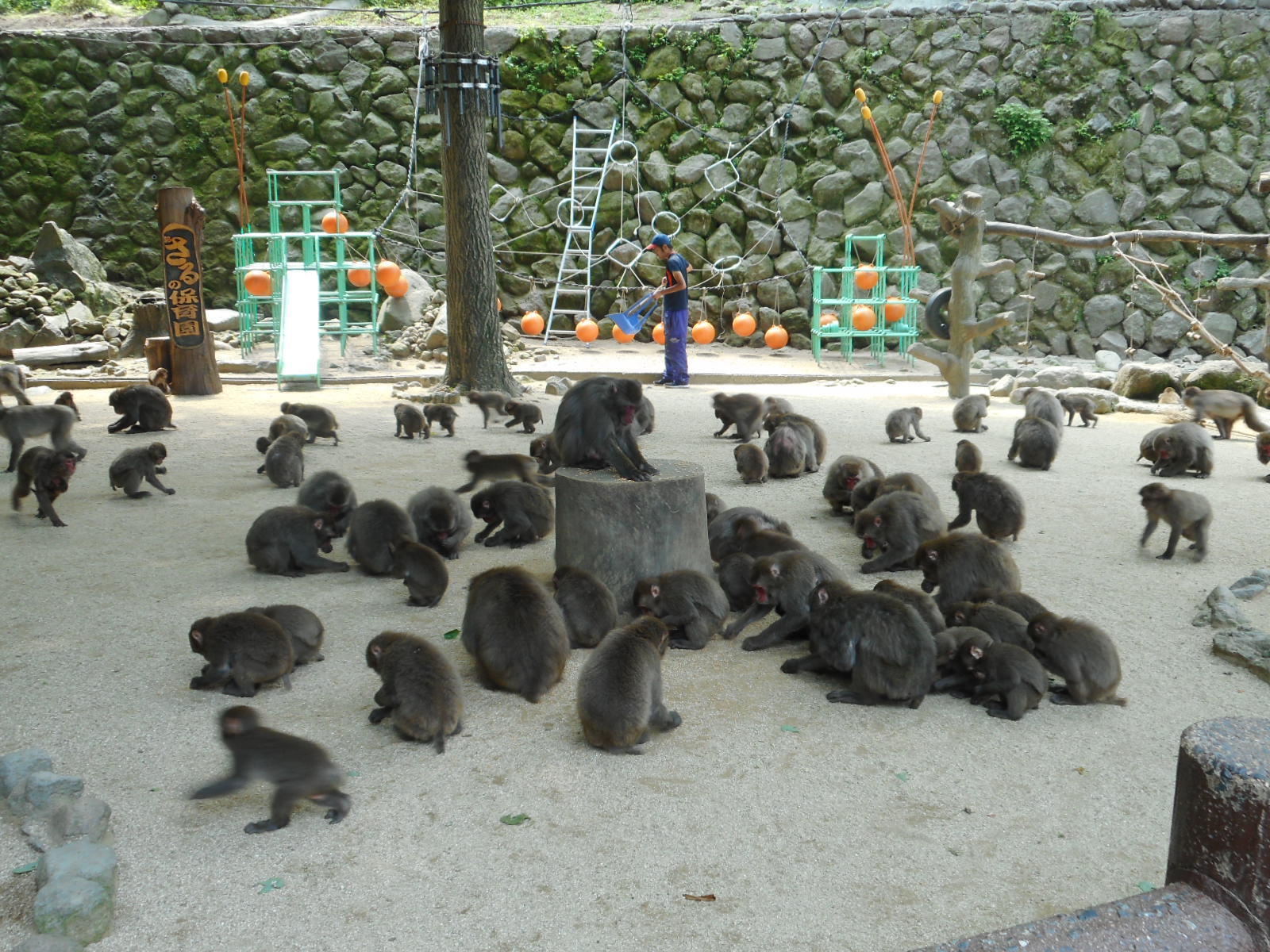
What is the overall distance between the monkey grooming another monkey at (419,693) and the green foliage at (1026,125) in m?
16.7

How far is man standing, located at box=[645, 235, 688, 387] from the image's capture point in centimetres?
1380

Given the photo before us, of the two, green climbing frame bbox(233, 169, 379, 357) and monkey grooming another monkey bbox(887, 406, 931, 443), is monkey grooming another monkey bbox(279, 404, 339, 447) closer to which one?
green climbing frame bbox(233, 169, 379, 357)

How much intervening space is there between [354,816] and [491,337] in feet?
30.4

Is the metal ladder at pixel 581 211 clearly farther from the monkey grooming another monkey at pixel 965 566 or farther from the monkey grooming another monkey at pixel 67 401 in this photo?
the monkey grooming another monkey at pixel 965 566

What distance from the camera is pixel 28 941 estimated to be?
7.84 ft

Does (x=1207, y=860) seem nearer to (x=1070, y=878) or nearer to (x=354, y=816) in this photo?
(x=1070, y=878)

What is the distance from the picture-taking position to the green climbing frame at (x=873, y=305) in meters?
16.0

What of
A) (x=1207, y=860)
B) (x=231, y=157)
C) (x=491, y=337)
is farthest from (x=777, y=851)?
(x=231, y=157)

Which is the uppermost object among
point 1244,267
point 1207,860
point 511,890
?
point 1244,267

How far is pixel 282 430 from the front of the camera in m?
8.48

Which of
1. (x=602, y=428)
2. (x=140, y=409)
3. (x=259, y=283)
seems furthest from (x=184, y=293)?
(x=602, y=428)

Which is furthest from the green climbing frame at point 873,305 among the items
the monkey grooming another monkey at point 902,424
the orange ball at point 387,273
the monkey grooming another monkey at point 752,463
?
the monkey grooming another monkey at point 752,463

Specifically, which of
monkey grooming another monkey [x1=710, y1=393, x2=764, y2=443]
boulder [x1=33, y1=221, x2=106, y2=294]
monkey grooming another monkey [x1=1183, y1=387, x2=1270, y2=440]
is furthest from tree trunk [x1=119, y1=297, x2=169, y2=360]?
monkey grooming another monkey [x1=1183, y1=387, x2=1270, y2=440]

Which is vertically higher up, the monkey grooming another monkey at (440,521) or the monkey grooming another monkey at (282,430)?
the monkey grooming another monkey at (282,430)
